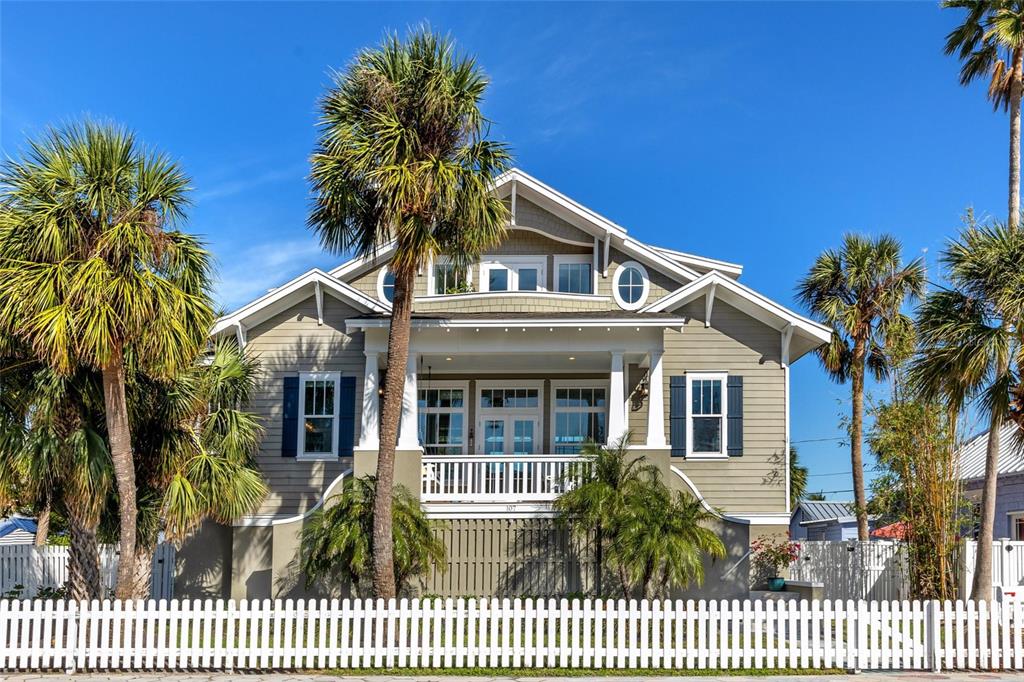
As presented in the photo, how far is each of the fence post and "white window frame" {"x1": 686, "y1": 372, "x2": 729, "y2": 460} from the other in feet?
26.6

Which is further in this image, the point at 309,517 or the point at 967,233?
the point at 309,517

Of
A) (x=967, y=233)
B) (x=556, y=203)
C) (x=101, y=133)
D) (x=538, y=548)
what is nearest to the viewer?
(x=101, y=133)

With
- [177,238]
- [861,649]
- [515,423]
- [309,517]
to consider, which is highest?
[177,238]

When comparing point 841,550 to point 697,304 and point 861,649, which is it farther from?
point 861,649

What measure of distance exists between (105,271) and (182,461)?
4.18m

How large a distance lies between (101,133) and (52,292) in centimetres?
256

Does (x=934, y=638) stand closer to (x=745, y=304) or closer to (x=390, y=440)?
(x=390, y=440)

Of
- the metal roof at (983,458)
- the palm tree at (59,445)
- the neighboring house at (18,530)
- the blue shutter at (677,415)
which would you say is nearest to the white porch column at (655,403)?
the blue shutter at (677,415)

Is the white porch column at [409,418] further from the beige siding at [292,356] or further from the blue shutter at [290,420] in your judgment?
the blue shutter at [290,420]

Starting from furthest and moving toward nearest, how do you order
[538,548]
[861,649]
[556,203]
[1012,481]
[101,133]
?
[1012,481] → [556,203] → [538,548] → [101,133] → [861,649]

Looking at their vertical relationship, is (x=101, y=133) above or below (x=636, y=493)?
above

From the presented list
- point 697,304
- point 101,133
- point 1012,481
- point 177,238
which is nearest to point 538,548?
point 697,304

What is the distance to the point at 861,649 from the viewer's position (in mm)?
13695

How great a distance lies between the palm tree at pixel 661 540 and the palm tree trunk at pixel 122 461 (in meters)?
8.04
